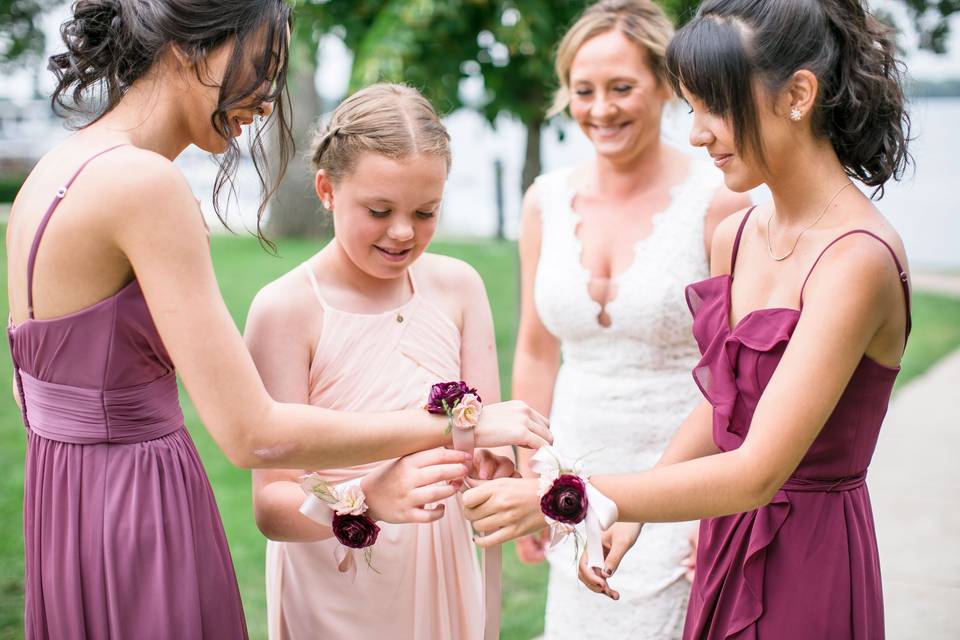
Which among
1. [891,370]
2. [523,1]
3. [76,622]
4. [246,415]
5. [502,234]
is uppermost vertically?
[502,234]

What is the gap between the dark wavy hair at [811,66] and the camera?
2133 millimetres

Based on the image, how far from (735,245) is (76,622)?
5.83 ft

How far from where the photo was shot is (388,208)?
95.9 inches

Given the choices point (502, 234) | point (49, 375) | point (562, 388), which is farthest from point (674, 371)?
point (502, 234)

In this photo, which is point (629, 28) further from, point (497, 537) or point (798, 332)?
point (497, 537)

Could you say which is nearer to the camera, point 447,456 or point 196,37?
point 196,37

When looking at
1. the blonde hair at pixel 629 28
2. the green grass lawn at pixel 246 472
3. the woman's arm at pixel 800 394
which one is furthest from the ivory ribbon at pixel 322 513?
the green grass lawn at pixel 246 472

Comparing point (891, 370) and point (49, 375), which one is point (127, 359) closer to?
point (49, 375)

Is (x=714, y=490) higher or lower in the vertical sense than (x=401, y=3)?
lower

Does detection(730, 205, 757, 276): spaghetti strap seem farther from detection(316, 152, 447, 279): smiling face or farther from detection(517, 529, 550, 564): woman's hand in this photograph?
detection(517, 529, 550, 564): woman's hand

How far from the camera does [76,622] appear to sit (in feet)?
6.66

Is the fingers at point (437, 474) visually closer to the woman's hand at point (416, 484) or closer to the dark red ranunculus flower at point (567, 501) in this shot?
the woman's hand at point (416, 484)

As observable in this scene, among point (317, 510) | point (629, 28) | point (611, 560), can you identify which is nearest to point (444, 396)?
point (317, 510)

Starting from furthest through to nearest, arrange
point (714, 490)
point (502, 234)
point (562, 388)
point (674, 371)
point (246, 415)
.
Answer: point (502, 234), point (562, 388), point (674, 371), point (714, 490), point (246, 415)
